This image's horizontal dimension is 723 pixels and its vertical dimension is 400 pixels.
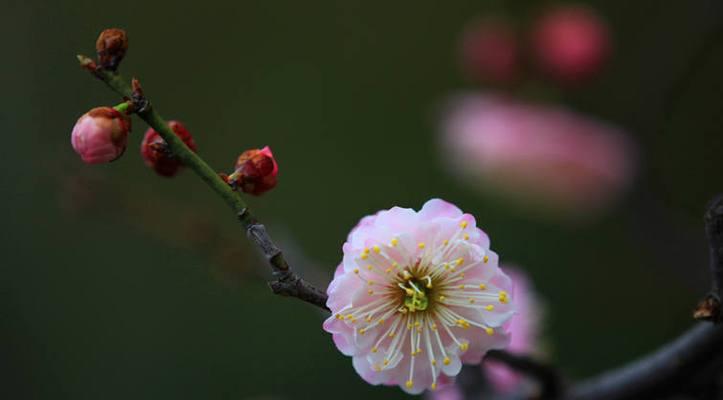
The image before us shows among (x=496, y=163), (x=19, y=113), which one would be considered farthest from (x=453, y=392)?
(x=19, y=113)

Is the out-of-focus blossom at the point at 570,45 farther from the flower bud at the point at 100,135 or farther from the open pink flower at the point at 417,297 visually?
the flower bud at the point at 100,135

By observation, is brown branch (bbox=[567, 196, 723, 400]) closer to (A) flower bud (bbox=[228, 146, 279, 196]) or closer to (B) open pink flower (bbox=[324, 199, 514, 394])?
(B) open pink flower (bbox=[324, 199, 514, 394])

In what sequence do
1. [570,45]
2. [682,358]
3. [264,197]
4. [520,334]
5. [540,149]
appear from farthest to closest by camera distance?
[264,197] < [540,149] < [570,45] < [520,334] < [682,358]

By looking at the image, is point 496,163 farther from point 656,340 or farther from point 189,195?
point 189,195

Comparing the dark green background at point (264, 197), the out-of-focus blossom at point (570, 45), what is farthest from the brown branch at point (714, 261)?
the dark green background at point (264, 197)

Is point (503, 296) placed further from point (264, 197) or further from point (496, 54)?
point (264, 197)

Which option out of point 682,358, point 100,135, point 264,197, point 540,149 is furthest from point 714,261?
point 264,197

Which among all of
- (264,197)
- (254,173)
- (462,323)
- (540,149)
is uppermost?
(254,173)

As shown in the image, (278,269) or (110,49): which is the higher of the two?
(110,49)
